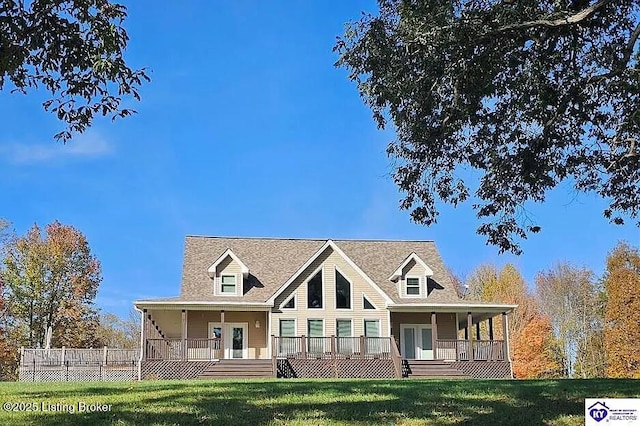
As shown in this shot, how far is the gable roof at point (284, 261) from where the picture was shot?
105 feet

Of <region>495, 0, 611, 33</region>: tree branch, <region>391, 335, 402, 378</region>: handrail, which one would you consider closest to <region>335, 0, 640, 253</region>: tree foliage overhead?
<region>495, 0, 611, 33</region>: tree branch

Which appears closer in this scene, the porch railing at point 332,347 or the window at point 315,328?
the porch railing at point 332,347

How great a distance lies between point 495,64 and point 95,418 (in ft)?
24.7

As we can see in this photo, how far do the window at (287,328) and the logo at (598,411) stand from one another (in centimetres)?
2481

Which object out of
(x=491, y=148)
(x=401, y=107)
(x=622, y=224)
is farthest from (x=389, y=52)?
(x=622, y=224)

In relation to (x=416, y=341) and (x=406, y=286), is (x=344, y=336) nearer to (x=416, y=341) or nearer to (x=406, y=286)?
(x=416, y=341)

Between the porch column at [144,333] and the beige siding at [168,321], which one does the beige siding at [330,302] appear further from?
the porch column at [144,333]

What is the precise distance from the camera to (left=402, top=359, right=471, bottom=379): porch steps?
27.9 m

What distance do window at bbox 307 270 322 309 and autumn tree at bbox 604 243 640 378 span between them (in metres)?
19.3

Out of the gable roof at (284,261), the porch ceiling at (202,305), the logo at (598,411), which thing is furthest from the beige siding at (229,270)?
the logo at (598,411)

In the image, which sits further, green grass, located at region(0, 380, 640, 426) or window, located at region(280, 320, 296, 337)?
window, located at region(280, 320, 296, 337)

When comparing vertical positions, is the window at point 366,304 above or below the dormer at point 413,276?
below

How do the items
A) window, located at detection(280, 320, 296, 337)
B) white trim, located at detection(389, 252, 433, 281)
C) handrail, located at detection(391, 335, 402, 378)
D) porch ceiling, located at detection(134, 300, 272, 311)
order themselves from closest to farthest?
handrail, located at detection(391, 335, 402, 378), porch ceiling, located at detection(134, 300, 272, 311), window, located at detection(280, 320, 296, 337), white trim, located at detection(389, 252, 433, 281)

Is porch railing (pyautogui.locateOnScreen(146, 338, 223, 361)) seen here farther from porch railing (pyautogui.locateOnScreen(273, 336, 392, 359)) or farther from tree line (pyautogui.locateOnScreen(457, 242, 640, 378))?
tree line (pyautogui.locateOnScreen(457, 242, 640, 378))
